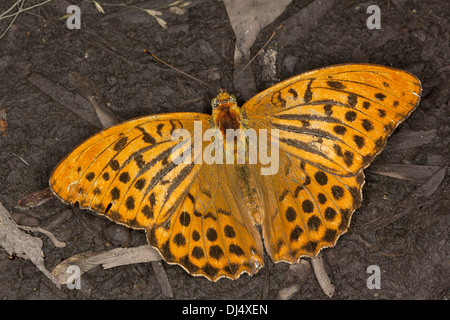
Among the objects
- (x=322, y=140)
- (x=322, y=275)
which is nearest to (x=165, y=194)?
(x=322, y=140)

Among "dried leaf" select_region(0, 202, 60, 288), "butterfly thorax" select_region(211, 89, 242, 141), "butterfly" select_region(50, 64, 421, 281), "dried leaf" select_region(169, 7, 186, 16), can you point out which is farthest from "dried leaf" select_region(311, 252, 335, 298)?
"dried leaf" select_region(169, 7, 186, 16)

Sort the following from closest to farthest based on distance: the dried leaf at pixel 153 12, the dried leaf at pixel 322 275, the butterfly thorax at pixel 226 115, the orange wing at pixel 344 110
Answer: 1. the orange wing at pixel 344 110
2. the butterfly thorax at pixel 226 115
3. the dried leaf at pixel 322 275
4. the dried leaf at pixel 153 12

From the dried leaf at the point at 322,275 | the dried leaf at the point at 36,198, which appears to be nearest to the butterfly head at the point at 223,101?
the dried leaf at the point at 322,275

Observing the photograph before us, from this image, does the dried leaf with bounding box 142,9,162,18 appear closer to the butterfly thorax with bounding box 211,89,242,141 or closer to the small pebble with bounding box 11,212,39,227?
the butterfly thorax with bounding box 211,89,242,141

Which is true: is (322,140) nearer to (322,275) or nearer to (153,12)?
(322,275)

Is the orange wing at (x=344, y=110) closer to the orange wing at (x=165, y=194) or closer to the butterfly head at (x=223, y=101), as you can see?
the butterfly head at (x=223, y=101)

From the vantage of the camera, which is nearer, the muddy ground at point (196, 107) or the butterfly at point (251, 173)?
the butterfly at point (251, 173)
